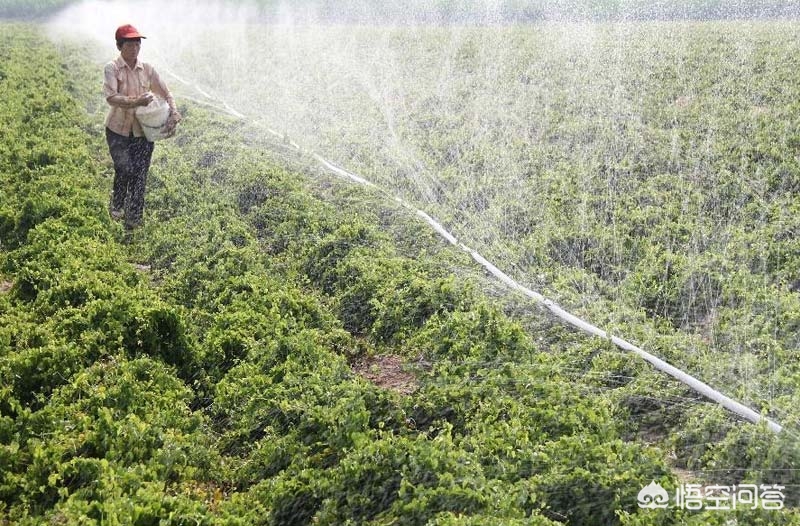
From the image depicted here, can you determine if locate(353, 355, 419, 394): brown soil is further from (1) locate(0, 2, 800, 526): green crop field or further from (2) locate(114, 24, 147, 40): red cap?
(2) locate(114, 24, 147, 40): red cap

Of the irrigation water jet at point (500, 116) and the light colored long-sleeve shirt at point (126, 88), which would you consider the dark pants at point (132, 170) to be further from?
the irrigation water jet at point (500, 116)

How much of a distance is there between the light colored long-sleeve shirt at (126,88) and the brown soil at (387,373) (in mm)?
4882

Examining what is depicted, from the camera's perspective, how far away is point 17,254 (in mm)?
8172

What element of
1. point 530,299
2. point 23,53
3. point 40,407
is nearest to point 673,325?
point 530,299

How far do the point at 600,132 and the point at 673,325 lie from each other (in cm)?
645

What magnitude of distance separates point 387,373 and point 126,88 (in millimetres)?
5366

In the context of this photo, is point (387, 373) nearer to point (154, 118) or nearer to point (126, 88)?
point (154, 118)

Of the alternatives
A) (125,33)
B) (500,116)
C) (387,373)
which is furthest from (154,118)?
(500,116)

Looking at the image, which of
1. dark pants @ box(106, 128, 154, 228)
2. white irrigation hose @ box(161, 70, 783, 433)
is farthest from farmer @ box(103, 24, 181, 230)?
white irrigation hose @ box(161, 70, 783, 433)

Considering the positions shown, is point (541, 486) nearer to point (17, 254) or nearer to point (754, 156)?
point (17, 254)

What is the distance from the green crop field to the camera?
4719 mm

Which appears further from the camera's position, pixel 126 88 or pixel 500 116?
pixel 500 116

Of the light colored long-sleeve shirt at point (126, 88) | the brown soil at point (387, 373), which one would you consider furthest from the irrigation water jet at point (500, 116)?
the light colored long-sleeve shirt at point (126, 88)

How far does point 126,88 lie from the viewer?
965cm
